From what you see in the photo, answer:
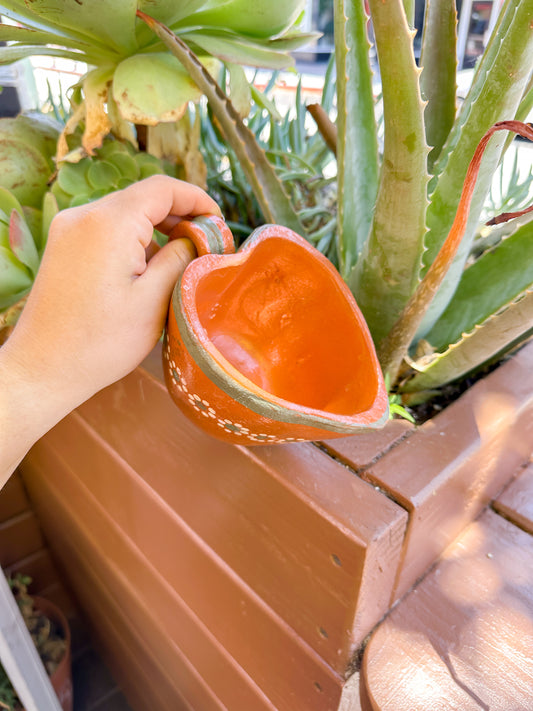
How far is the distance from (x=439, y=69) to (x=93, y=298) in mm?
364

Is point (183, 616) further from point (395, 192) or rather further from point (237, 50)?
point (237, 50)

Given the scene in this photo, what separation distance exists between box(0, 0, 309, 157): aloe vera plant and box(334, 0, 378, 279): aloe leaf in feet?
0.41

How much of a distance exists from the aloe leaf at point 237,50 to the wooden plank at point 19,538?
84cm

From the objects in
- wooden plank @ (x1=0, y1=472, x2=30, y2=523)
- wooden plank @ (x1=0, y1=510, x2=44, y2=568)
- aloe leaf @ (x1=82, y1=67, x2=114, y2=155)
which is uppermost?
aloe leaf @ (x1=82, y1=67, x2=114, y2=155)

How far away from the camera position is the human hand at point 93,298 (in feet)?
1.05

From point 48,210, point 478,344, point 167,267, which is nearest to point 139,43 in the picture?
point 48,210

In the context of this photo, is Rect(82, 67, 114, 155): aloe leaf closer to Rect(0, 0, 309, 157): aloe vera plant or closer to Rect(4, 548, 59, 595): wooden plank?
Rect(0, 0, 309, 157): aloe vera plant

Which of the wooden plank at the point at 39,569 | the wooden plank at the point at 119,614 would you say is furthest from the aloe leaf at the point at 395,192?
the wooden plank at the point at 39,569

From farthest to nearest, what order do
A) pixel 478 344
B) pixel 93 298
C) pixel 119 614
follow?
pixel 119 614 < pixel 478 344 < pixel 93 298

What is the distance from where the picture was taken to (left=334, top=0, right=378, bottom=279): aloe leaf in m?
0.39

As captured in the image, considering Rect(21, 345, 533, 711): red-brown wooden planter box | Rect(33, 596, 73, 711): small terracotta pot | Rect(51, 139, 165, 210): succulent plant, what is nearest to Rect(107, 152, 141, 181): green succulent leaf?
Rect(51, 139, 165, 210): succulent plant

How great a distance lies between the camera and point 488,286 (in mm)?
475

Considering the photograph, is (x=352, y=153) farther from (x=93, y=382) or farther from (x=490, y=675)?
(x=490, y=675)

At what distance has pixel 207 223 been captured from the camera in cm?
37
